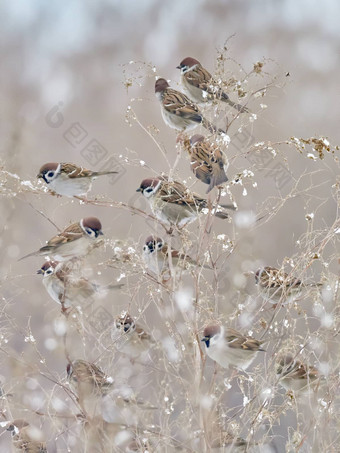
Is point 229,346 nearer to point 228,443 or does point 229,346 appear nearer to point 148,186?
point 228,443

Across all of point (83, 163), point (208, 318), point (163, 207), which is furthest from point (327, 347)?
point (83, 163)

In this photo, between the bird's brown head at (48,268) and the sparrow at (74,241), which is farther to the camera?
the bird's brown head at (48,268)

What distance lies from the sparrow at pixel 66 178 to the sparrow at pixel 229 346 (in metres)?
0.71

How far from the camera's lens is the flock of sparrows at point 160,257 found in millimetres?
2334

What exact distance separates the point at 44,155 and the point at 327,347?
4932mm

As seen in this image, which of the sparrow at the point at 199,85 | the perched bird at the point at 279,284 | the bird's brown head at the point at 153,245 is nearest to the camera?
the perched bird at the point at 279,284

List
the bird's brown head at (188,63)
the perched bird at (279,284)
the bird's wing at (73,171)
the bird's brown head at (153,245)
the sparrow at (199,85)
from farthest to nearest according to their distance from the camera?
the bird's brown head at (188,63) → the bird's wing at (73,171) → the bird's brown head at (153,245) → the sparrow at (199,85) → the perched bird at (279,284)

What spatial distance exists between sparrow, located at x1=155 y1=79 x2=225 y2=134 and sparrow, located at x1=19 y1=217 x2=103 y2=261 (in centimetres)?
60

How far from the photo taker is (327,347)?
7.44 ft

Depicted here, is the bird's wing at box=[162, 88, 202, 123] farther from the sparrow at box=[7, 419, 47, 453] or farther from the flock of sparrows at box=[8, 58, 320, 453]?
the sparrow at box=[7, 419, 47, 453]

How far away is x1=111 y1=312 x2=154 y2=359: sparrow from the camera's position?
2457mm

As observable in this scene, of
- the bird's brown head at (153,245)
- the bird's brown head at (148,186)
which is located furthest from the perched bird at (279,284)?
the bird's brown head at (148,186)

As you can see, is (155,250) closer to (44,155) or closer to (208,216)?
(208,216)

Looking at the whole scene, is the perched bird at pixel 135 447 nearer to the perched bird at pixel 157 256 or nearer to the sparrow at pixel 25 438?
the sparrow at pixel 25 438
